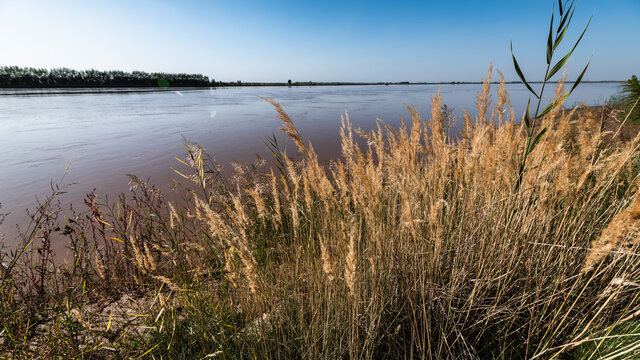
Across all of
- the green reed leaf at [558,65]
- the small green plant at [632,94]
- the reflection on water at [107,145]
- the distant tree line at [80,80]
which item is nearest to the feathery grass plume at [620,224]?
the green reed leaf at [558,65]

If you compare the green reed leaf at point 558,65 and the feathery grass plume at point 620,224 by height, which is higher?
the green reed leaf at point 558,65

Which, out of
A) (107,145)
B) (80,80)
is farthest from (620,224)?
(80,80)

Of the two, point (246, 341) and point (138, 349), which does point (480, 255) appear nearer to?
point (246, 341)

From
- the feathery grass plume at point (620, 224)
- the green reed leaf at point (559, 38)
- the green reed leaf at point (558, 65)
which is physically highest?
the green reed leaf at point (559, 38)

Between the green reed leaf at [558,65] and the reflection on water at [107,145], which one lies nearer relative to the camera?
the green reed leaf at [558,65]

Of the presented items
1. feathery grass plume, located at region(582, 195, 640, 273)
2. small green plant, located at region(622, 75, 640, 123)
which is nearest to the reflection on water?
small green plant, located at region(622, 75, 640, 123)

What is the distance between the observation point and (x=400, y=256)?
6.48 feet

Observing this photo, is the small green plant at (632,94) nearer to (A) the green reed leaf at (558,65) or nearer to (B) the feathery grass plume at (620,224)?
(A) the green reed leaf at (558,65)

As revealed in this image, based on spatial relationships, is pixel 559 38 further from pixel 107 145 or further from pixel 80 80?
pixel 80 80

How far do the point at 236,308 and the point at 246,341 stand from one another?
33 centimetres

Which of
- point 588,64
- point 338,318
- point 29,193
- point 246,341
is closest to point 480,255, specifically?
point 338,318

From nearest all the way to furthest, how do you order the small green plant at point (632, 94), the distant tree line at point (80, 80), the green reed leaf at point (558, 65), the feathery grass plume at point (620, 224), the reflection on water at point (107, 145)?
the feathery grass plume at point (620, 224), the green reed leaf at point (558, 65), the small green plant at point (632, 94), the reflection on water at point (107, 145), the distant tree line at point (80, 80)

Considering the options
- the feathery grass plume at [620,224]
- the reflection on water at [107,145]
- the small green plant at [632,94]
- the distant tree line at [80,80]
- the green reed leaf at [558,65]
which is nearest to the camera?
the feathery grass plume at [620,224]

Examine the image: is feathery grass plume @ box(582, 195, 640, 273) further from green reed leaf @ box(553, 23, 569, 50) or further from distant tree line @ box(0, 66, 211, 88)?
distant tree line @ box(0, 66, 211, 88)
